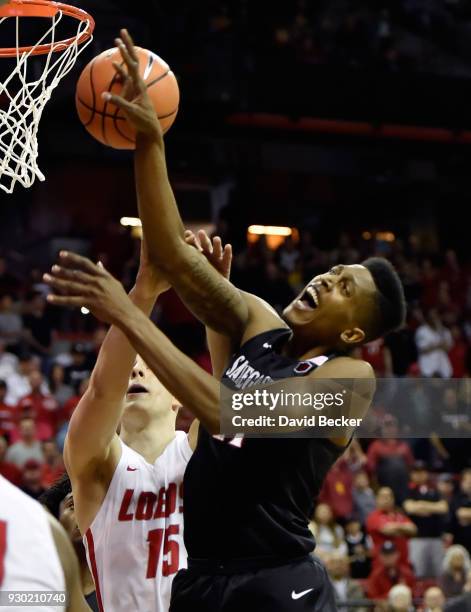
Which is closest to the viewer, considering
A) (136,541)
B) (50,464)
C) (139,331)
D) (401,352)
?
(139,331)

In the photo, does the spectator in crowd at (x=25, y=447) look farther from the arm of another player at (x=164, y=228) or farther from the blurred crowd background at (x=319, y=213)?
the arm of another player at (x=164, y=228)

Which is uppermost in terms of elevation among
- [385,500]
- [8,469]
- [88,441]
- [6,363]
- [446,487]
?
[6,363]

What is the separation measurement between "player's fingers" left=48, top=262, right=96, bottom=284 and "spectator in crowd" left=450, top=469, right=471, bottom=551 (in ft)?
24.3

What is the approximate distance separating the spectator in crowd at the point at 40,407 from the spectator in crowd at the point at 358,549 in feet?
8.95

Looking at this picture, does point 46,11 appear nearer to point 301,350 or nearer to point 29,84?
point 29,84

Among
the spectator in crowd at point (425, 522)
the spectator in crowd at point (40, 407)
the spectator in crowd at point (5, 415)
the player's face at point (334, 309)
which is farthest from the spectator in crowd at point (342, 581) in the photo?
the player's face at point (334, 309)

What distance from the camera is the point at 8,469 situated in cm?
905

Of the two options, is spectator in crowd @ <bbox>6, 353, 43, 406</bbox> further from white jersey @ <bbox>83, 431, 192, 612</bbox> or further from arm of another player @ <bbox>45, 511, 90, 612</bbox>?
arm of another player @ <bbox>45, 511, 90, 612</bbox>

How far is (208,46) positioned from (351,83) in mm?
2255

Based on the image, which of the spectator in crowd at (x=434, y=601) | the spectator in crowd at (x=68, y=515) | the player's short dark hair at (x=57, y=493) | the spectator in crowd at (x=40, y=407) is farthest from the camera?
the spectator in crowd at (x=40, y=407)

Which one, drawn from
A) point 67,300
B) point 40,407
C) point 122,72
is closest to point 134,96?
point 122,72

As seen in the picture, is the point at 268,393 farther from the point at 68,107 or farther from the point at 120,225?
the point at 120,225

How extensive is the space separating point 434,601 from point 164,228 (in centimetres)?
589

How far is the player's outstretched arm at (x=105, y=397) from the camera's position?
3428 millimetres
